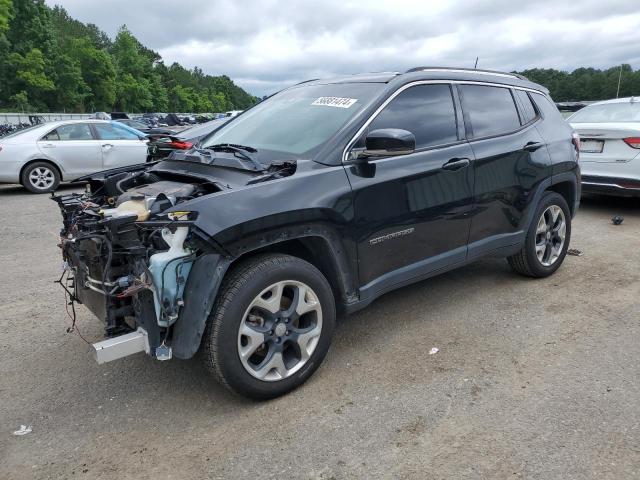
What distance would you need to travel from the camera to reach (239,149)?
3.62m

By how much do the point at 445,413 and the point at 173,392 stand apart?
1.63 meters

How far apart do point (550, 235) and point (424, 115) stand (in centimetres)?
199

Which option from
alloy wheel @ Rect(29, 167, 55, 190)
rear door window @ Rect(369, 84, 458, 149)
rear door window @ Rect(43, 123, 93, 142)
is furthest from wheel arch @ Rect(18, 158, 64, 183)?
rear door window @ Rect(369, 84, 458, 149)

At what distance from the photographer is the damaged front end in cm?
267

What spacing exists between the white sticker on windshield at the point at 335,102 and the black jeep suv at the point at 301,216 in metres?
0.02

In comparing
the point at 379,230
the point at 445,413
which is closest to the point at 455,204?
the point at 379,230

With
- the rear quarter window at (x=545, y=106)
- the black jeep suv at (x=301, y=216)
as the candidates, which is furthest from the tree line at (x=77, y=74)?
the black jeep suv at (x=301, y=216)

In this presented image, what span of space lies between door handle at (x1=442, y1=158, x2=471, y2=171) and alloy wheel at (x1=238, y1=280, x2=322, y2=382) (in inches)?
57.6

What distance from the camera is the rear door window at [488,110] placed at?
4188mm

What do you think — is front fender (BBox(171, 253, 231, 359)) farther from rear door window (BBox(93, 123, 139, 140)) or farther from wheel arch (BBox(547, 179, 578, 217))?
rear door window (BBox(93, 123, 139, 140))

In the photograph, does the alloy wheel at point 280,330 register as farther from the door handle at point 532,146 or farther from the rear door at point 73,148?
the rear door at point 73,148

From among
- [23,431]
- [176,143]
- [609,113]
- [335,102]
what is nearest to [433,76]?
[335,102]

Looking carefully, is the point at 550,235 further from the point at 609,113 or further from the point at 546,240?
the point at 609,113

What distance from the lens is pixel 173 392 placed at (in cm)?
322
